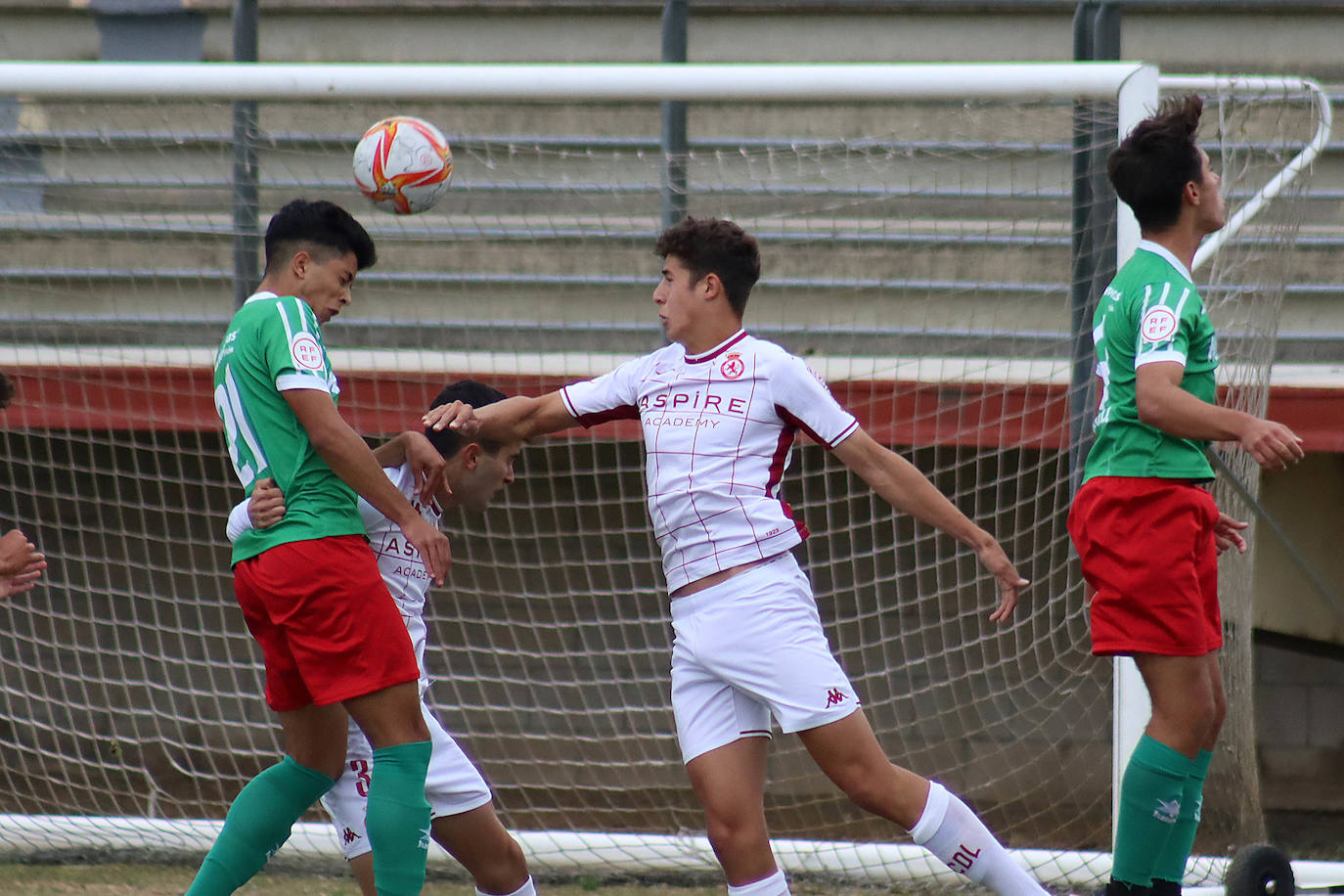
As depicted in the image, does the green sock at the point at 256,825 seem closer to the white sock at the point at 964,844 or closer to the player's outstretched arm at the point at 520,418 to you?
the player's outstretched arm at the point at 520,418

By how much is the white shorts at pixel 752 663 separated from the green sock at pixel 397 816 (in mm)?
540

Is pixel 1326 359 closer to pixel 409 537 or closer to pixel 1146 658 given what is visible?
pixel 1146 658

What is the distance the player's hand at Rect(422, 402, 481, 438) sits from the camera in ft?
8.93

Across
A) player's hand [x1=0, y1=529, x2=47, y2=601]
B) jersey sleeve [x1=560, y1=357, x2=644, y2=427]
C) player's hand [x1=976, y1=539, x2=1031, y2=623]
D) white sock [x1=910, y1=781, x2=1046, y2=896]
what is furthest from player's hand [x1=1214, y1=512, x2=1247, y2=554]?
player's hand [x1=0, y1=529, x2=47, y2=601]

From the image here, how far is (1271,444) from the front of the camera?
2.41m

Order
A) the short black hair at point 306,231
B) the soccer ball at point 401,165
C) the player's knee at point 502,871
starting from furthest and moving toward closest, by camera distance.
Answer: the soccer ball at point 401,165 < the player's knee at point 502,871 < the short black hair at point 306,231

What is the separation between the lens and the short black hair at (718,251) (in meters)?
2.66

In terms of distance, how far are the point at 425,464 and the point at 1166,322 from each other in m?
1.53

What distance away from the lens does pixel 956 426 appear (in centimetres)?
466

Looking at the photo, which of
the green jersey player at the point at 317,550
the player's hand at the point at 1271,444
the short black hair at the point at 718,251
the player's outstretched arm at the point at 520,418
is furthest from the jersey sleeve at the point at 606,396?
the player's hand at the point at 1271,444

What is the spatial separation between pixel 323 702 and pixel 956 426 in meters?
2.78

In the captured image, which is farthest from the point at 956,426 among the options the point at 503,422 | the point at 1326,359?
the point at 503,422

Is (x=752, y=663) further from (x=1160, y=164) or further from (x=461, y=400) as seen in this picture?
(x=1160, y=164)

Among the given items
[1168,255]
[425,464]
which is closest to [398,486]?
[425,464]
